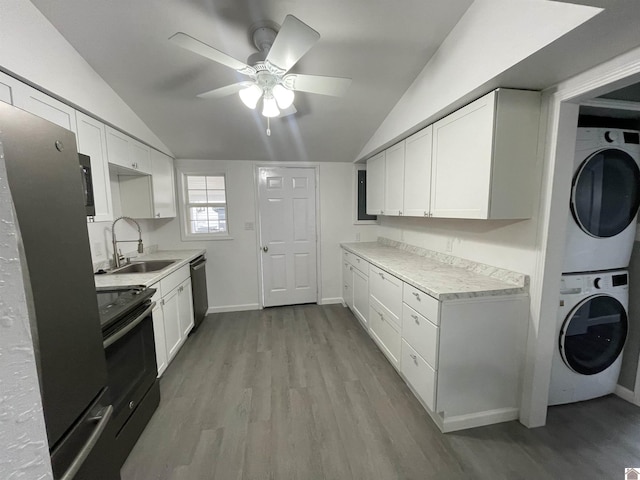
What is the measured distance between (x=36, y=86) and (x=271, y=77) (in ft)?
4.20

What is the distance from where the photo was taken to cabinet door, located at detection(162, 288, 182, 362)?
233cm

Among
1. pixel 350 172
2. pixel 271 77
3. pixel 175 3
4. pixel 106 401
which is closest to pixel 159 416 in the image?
pixel 106 401

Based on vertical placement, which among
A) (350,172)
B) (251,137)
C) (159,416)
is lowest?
(159,416)

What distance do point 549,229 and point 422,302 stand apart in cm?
86

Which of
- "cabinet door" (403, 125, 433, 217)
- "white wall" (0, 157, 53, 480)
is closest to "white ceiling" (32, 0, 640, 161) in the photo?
"cabinet door" (403, 125, 433, 217)

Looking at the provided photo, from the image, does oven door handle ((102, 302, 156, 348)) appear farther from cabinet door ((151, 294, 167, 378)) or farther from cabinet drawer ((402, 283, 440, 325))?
cabinet drawer ((402, 283, 440, 325))

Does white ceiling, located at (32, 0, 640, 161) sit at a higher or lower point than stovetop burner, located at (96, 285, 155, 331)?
higher

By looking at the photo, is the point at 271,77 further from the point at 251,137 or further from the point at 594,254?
the point at 594,254

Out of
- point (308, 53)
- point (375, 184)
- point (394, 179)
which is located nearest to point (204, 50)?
point (308, 53)

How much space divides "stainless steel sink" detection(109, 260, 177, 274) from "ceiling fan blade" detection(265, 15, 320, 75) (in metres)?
2.22

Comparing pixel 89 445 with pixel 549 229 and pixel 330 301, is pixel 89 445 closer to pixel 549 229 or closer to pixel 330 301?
pixel 549 229

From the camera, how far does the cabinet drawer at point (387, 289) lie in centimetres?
215

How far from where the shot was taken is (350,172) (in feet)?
12.8

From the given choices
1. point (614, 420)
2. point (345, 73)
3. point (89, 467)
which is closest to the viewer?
point (89, 467)
